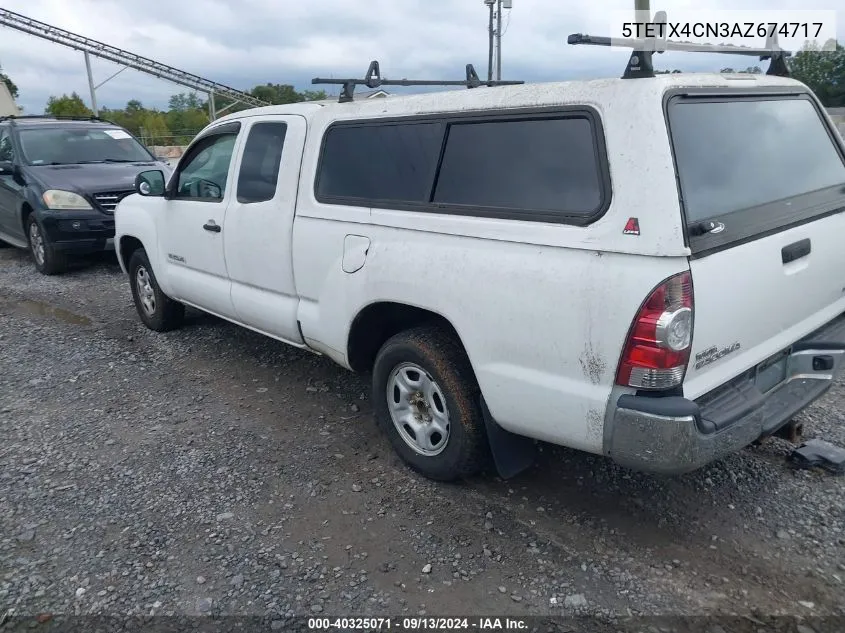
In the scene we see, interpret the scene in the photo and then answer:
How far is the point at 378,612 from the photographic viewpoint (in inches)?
107

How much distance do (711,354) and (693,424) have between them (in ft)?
0.98

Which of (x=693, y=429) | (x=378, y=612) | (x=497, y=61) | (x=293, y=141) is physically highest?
(x=497, y=61)

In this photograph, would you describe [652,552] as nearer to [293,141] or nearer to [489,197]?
[489,197]

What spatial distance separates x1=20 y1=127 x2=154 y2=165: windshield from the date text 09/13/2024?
833cm

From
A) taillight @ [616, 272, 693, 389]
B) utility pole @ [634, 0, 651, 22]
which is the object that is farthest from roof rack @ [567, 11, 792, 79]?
taillight @ [616, 272, 693, 389]

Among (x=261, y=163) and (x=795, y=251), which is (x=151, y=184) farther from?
(x=795, y=251)

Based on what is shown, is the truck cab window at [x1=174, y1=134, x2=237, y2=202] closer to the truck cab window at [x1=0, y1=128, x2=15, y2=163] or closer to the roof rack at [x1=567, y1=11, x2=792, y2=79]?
the roof rack at [x1=567, y1=11, x2=792, y2=79]

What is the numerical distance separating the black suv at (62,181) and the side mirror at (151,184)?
3226 millimetres

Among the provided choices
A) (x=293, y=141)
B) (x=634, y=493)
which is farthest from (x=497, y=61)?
(x=634, y=493)

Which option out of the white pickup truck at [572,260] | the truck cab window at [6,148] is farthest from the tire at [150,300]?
the truck cab window at [6,148]

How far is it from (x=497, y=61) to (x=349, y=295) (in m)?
19.1

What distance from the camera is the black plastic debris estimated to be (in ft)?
11.4

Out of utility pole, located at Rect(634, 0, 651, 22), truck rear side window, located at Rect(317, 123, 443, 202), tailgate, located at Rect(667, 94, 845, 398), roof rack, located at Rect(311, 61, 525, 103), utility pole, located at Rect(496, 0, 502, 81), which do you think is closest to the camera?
tailgate, located at Rect(667, 94, 845, 398)

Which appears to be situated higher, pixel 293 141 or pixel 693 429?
pixel 293 141
